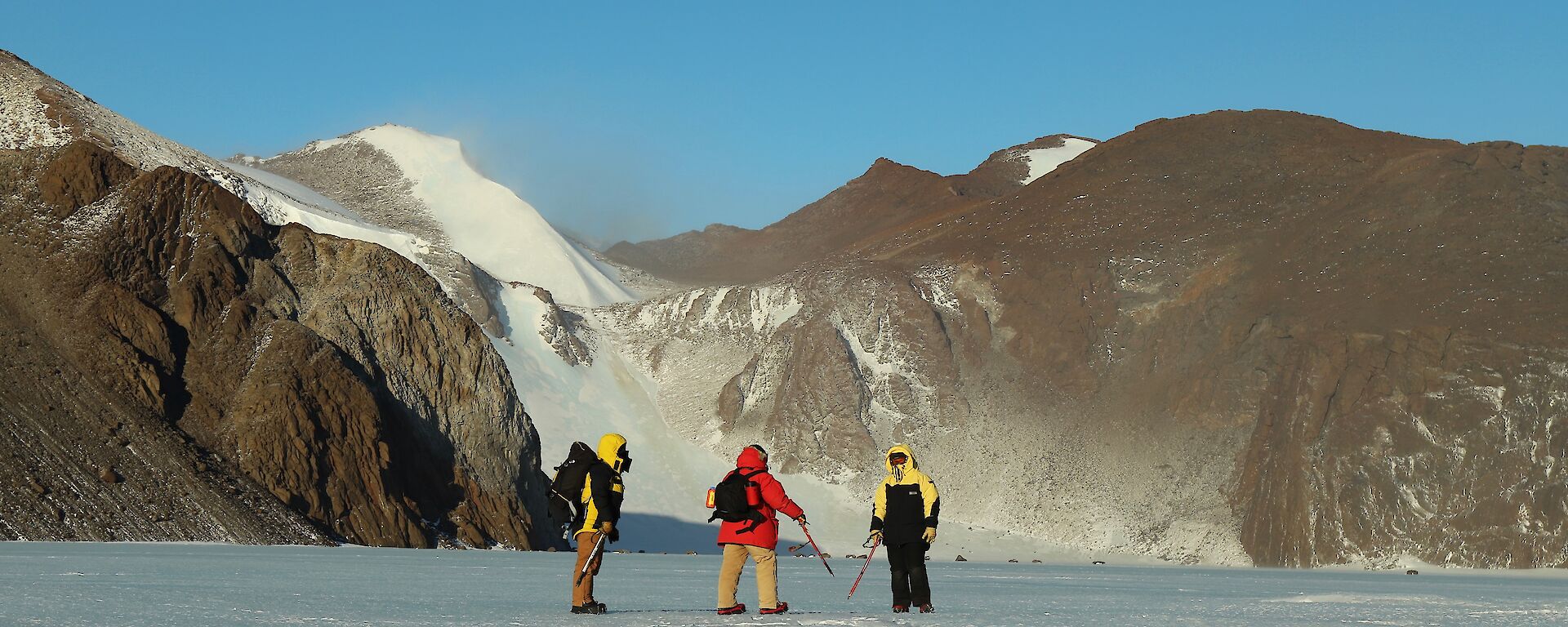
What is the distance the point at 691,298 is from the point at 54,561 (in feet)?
271

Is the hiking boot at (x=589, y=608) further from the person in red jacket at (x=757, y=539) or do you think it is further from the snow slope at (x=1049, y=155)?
the snow slope at (x=1049, y=155)

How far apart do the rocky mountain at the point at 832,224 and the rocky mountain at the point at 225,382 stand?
7176 centimetres

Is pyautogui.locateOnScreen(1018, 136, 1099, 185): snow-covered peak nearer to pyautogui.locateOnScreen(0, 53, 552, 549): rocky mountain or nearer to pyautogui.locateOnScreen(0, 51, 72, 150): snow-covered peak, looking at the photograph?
pyautogui.locateOnScreen(0, 51, 72, 150): snow-covered peak

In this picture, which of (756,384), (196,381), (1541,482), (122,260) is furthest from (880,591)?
(756,384)

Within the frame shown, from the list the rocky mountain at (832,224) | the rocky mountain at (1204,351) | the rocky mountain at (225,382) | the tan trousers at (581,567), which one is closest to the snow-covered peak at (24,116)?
the rocky mountain at (225,382)

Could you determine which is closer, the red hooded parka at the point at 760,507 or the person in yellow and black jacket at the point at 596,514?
the person in yellow and black jacket at the point at 596,514

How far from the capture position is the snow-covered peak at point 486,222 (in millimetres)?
130000

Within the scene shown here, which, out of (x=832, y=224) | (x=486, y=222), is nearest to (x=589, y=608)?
(x=486, y=222)

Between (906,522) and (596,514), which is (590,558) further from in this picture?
(906,522)

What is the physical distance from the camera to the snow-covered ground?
16359 millimetres

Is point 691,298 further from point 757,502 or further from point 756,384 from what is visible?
point 757,502

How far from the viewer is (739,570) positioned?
18188mm

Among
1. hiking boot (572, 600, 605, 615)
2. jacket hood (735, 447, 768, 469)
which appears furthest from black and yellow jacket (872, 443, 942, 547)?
hiking boot (572, 600, 605, 615)

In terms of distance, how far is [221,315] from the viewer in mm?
59156
